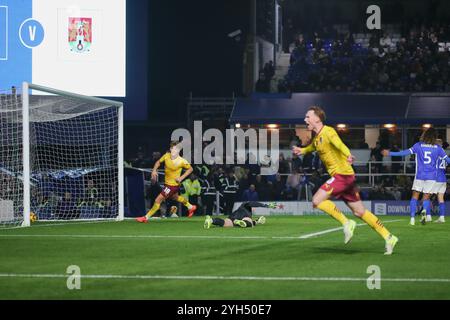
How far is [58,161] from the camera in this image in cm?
2609

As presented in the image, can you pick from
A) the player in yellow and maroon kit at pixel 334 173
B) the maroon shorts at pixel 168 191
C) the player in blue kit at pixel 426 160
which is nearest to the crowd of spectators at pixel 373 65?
the maroon shorts at pixel 168 191

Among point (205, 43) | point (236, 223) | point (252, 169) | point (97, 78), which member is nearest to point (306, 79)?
point (205, 43)

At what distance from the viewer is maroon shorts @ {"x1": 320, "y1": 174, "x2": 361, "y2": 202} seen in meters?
13.7

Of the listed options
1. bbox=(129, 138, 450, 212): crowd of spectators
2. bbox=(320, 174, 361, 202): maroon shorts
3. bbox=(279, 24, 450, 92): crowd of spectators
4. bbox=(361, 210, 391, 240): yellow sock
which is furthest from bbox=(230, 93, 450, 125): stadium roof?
bbox=(361, 210, 391, 240): yellow sock

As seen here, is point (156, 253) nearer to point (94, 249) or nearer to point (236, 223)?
point (94, 249)

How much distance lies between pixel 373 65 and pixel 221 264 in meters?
28.2

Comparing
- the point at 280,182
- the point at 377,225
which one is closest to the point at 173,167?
the point at 280,182

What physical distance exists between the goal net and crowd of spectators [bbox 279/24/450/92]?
43.6 feet

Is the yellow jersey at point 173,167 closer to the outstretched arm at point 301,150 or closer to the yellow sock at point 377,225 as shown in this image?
the outstretched arm at point 301,150

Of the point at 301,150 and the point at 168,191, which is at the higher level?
the point at 301,150

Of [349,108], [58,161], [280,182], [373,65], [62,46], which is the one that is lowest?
[280,182]

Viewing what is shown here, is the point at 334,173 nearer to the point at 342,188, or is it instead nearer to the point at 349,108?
the point at 342,188

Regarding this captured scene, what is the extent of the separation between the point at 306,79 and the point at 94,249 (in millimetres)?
26050

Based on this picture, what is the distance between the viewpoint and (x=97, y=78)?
26766mm
